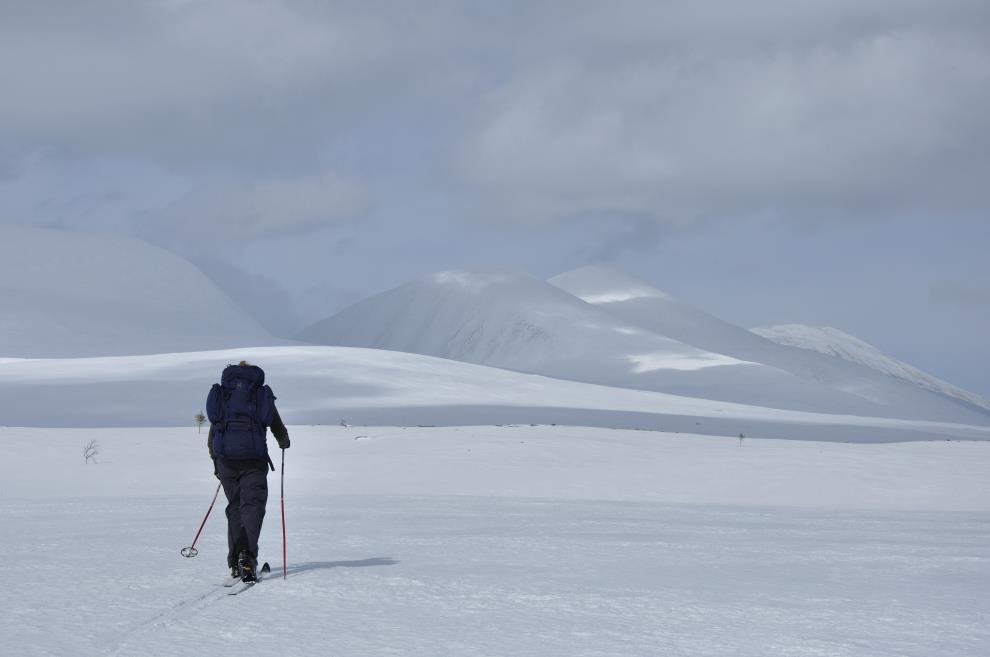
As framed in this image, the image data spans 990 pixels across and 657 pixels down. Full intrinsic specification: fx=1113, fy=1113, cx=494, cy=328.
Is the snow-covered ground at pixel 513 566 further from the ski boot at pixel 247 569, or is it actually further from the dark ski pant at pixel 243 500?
the dark ski pant at pixel 243 500

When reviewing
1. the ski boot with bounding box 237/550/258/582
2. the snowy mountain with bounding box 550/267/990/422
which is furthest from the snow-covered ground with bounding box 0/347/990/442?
the snowy mountain with bounding box 550/267/990/422

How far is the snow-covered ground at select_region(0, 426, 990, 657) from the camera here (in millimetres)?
7184

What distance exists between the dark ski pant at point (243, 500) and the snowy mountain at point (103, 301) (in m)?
85.1

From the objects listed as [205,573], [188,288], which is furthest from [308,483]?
[188,288]

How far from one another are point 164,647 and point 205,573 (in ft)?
9.56

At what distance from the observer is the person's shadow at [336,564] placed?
994 cm

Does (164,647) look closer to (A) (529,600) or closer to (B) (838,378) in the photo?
(A) (529,600)

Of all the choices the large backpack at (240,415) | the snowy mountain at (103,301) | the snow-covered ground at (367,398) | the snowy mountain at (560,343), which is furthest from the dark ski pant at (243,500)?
the snowy mountain at (560,343)

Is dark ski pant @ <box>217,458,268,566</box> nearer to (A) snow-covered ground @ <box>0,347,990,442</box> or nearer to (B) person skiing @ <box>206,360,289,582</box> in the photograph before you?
(B) person skiing @ <box>206,360,289,582</box>

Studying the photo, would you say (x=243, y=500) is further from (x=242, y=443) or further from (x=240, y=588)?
(x=240, y=588)

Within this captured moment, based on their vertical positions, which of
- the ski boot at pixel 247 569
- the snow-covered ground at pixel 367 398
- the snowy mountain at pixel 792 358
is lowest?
the ski boot at pixel 247 569

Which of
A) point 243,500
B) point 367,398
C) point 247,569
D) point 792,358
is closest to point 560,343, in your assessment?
point 792,358

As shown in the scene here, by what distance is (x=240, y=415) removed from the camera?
9.34 m

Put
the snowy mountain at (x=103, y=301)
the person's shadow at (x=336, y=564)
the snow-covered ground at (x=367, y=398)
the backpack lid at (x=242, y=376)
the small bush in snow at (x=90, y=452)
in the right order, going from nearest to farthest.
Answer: the backpack lid at (x=242, y=376), the person's shadow at (x=336, y=564), the small bush in snow at (x=90, y=452), the snow-covered ground at (x=367, y=398), the snowy mountain at (x=103, y=301)
